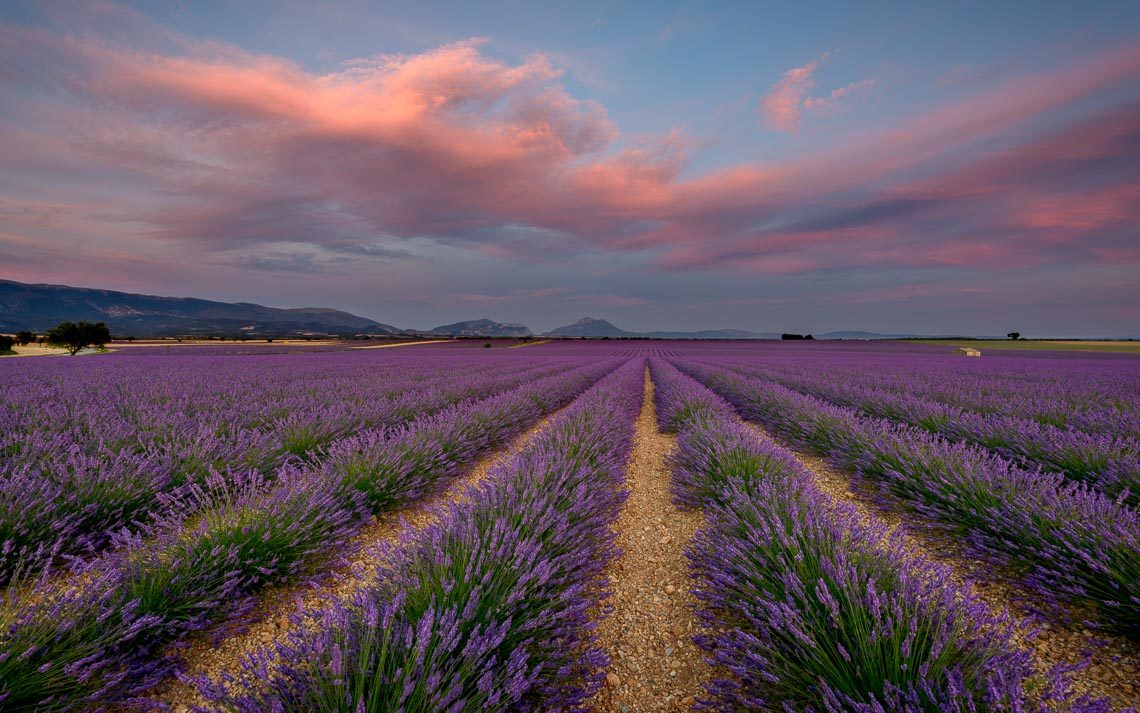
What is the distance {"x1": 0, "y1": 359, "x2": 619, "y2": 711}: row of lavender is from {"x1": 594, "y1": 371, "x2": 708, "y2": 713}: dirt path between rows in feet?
6.25

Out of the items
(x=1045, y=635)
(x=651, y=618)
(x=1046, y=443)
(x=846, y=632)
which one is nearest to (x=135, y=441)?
(x=651, y=618)

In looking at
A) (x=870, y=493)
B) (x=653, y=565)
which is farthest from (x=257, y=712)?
(x=870, y=493)

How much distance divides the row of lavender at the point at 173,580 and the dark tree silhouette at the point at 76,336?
177 ft

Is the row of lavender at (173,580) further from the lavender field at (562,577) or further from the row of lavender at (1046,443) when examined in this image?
the row of lavender at (1046,443)

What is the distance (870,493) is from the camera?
4355mm

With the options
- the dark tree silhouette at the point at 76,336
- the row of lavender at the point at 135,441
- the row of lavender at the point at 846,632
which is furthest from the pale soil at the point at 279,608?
the dark tree silhouette at the point at 76,336

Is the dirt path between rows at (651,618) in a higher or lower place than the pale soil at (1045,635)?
lower

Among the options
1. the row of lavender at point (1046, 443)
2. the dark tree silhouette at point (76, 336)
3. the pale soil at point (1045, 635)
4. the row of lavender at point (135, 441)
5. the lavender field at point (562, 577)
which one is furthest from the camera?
the dark tree silhouette at point (76, 336)

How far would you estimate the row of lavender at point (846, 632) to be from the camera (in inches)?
53.1

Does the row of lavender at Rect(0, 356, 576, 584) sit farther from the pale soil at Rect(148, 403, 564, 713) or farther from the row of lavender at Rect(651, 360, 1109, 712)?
the row of lavender at Rect(651, 360, 1109, 712)

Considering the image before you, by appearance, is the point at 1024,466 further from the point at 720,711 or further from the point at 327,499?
the point at 327,499

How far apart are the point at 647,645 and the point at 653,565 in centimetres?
83

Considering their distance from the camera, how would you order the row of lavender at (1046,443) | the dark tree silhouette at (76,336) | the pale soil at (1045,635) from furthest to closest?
the dark tree silhouette at (76,336), the row of lavender at (1046,443), the pale soil at (1045,635)

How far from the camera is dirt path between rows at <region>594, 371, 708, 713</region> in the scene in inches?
74.0
